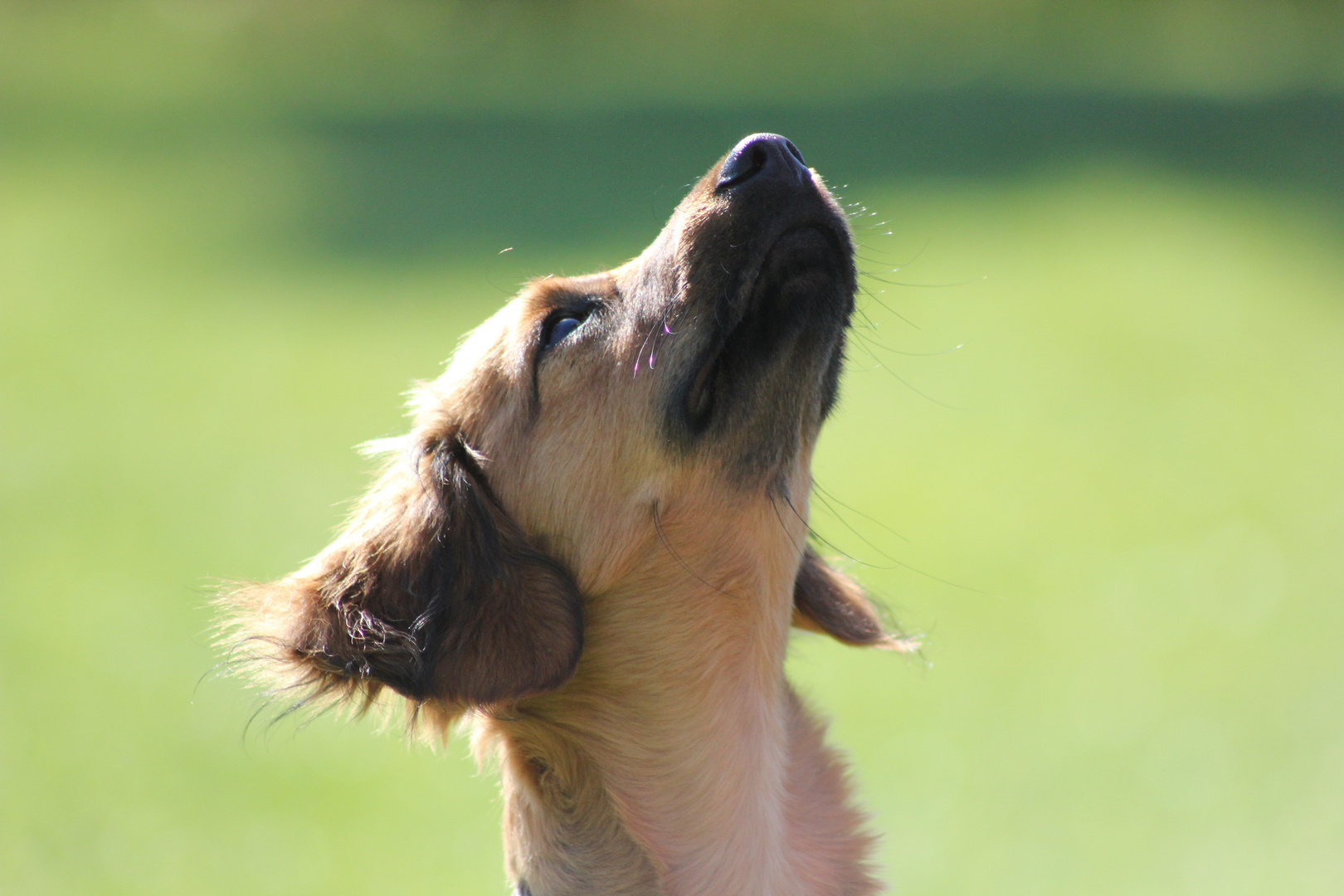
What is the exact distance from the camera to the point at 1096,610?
7410mm

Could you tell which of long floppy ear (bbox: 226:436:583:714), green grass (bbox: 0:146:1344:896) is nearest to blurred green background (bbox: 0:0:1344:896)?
green grass (bbox: 0:146:1344:896)

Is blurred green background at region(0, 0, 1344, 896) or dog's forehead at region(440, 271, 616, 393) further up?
dog's forehead at region(440, 271, 616, 393)

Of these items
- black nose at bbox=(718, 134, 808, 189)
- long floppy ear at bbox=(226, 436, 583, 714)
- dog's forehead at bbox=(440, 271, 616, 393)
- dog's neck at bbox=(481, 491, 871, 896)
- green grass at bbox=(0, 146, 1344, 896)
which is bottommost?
green grass at bbox=(0, 146, 1344, 896)

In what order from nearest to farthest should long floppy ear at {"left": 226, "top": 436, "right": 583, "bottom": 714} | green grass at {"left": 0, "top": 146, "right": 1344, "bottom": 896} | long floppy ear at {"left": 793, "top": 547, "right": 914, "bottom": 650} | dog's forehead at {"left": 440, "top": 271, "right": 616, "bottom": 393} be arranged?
1. long floppy ear at {"left": 226, "top": 436, "right": 583, "bottom": 714}
2. dog's forehead at {"left": 440, "top": 271, "right": 616, "bottom": 393}
3. long floppy ear at {"left": 793, "top": 547, "right": 914, "bottom": 650}
4. green grass at {"left": 0, "top": 146, "right": 1344, "bottom": 896}

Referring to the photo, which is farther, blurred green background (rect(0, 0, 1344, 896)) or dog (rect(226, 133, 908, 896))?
blurred green background (rect(0, 0, 1344, 896))

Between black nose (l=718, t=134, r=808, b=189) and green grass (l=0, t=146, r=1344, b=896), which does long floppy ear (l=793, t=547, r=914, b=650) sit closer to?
green grass (l=0, t=146, r=1344, b=896)

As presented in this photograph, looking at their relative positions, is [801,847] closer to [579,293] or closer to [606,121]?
[579,293]

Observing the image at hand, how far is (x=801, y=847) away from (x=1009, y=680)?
4125mm

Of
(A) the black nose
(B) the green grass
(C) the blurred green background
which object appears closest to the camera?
(A) the black nose

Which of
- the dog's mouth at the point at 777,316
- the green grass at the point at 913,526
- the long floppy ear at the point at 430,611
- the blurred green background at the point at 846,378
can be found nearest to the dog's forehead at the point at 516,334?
the long floppy ear at the point at 430,611

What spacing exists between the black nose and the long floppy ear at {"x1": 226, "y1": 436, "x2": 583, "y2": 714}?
39.5 inches

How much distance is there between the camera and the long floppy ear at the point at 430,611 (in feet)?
8.95

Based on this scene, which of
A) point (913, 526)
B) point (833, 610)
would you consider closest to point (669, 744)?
point (833, 610)

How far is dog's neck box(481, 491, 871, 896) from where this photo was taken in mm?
2928
